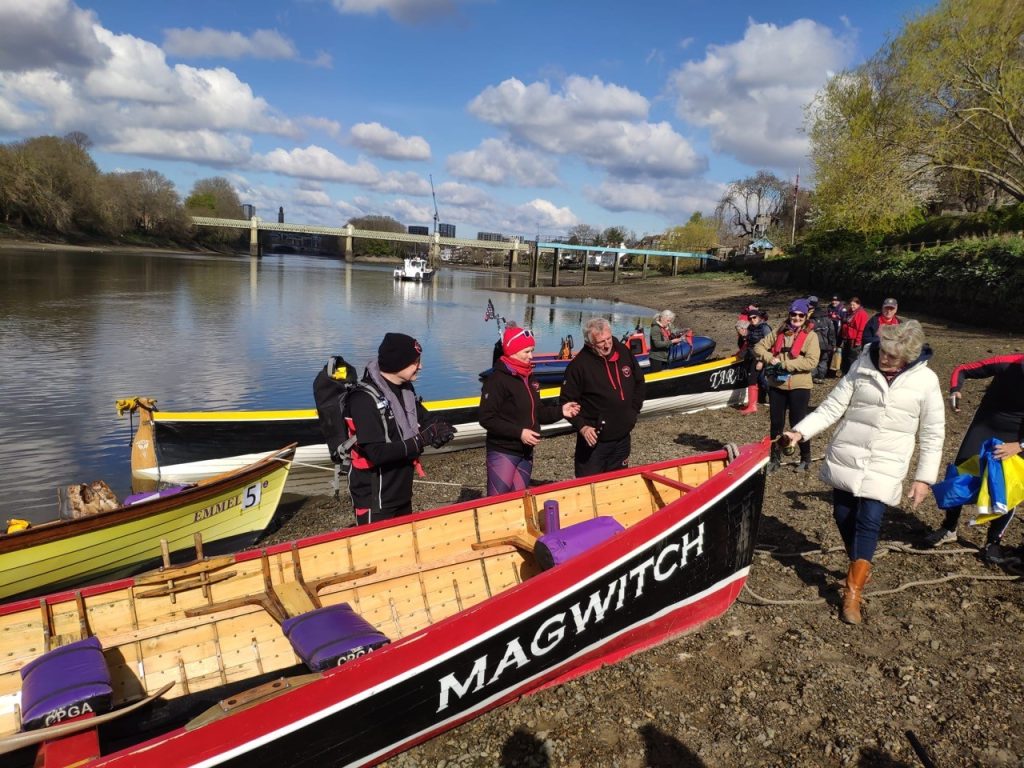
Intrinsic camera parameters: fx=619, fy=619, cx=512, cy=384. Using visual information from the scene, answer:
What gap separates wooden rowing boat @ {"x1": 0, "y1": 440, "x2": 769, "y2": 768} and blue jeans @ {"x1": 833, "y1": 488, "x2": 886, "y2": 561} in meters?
0.58

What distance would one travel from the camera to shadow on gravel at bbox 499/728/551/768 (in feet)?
11.8

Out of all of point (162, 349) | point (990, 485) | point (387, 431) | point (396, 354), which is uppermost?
point (396, 354)

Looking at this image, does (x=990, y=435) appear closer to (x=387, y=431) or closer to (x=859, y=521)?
(x=859, y=521)

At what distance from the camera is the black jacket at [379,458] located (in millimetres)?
4504

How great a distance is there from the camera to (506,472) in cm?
554

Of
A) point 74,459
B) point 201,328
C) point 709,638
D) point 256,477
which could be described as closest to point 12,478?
point 74,459

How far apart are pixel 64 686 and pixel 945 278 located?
82.9 feet

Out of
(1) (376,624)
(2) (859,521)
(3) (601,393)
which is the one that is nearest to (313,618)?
(1) (376,624)

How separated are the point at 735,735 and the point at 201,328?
92.0ft

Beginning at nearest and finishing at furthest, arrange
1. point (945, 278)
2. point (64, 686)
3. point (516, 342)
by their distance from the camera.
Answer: point (64, 686), point (516, 342), point (945, 278)

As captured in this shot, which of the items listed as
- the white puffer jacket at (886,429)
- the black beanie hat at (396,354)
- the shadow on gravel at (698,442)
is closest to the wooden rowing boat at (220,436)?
the shadow on gravel at (698,442)

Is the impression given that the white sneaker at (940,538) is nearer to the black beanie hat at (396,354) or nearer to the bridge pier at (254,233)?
the black beanie hat at (396,354)

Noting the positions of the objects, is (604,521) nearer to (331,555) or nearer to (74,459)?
(331,555)

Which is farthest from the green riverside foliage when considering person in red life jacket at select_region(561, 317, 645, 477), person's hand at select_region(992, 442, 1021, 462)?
person in red life jacket at select_region(561, 317, 645, 477)
